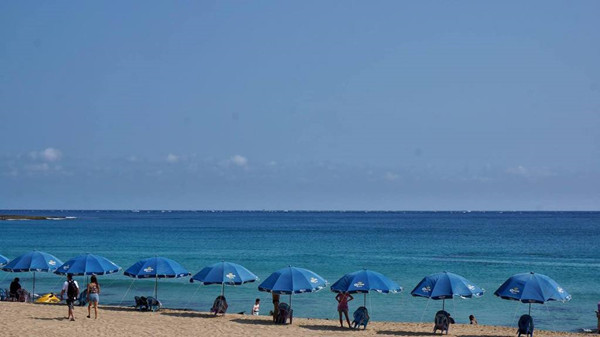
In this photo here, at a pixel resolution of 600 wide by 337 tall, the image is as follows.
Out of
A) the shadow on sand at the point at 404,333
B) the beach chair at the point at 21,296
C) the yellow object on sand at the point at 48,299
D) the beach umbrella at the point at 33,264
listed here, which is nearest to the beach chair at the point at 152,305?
the beach umbrella at the point at 33,264

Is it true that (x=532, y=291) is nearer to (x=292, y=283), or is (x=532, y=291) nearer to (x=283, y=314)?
(x=292, y=283)

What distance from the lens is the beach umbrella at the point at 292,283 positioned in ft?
75.3

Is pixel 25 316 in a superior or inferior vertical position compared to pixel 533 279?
inferior

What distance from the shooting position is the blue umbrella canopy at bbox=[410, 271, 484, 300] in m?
21.4

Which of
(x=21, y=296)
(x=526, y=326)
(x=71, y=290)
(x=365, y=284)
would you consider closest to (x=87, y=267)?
(x=71, y=290)

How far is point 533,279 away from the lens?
20.9m

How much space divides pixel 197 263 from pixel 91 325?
33689 millimetres

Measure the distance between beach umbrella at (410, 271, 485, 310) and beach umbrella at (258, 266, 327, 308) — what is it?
3319mm

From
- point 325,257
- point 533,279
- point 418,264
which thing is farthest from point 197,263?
point 533,279

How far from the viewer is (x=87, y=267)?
86.0 feet

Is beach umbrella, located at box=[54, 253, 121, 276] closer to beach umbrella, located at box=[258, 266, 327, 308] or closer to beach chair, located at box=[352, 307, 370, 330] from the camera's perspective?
beach umbrella, located at box=[258, 266, 327, 308]

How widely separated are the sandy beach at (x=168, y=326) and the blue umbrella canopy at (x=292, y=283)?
1216 mm

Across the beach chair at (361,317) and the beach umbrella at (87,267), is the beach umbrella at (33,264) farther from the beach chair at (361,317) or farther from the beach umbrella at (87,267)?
the beach chair at (361,317)

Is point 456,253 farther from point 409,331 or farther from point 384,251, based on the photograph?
point 409,331
